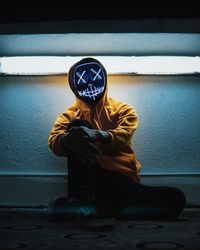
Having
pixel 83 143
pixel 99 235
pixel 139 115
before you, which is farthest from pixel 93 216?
pixel 139 115

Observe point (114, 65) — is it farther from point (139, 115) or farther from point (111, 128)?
point (111, 128)

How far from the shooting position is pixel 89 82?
3.02 m

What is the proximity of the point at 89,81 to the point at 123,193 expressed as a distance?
860 millimetres

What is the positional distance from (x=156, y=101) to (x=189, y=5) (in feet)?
2.72

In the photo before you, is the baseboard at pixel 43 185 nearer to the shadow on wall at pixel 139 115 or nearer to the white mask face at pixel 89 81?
the shadow on wall at pixel 139 115

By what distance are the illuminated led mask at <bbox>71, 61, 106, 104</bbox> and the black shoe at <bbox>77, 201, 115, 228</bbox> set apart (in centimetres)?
82

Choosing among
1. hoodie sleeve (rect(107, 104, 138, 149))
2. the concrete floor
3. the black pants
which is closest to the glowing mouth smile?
hoodie sleeve (rect(107, 104, 138, 149))

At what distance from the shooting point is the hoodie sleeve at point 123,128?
2.87 m

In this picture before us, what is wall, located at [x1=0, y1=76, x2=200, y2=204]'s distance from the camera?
11.2ft

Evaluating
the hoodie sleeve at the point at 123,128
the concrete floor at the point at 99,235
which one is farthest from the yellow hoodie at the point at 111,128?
the concrete floor at the point at 99,235

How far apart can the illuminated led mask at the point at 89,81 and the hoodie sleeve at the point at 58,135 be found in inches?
8.8

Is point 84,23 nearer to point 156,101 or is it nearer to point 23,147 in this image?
point 156,101

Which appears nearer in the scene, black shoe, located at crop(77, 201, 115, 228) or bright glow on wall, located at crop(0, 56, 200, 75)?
black shoe, located at crop(77, 201, 115, 228)

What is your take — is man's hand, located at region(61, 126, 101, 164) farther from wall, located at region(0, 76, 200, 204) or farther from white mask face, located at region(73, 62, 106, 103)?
wall, located at region(0, 76, 200, 204)
